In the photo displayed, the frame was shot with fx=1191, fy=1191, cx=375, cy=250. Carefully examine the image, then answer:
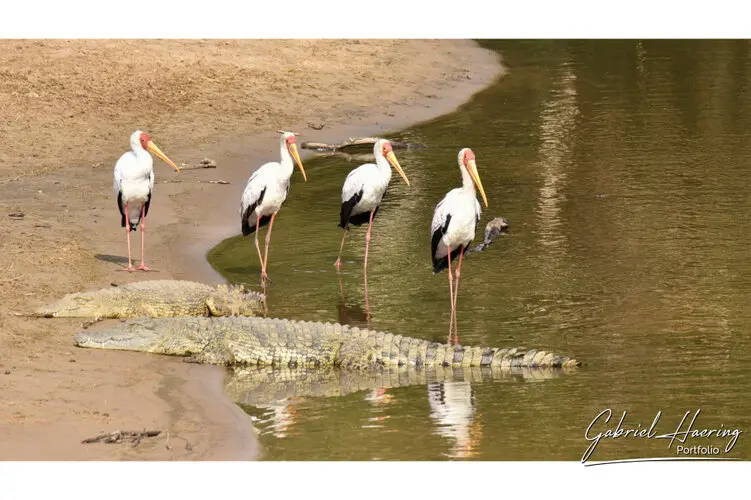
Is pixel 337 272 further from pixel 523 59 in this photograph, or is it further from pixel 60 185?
pixel 523 59

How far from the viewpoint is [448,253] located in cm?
1112

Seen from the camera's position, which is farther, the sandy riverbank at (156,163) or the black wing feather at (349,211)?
the black wing feather at (349,211)

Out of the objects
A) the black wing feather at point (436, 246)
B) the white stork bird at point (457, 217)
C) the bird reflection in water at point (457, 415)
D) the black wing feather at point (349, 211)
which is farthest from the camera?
the black wing feather at point (349, 211)

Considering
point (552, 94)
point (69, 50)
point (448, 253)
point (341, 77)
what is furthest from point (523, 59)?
point (448, 253)

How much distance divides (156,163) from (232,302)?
586 cm

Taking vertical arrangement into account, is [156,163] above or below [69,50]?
below

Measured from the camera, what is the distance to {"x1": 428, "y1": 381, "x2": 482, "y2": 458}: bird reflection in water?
24.6ft

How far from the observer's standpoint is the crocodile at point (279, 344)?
9.18 m

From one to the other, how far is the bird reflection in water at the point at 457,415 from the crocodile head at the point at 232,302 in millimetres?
2399

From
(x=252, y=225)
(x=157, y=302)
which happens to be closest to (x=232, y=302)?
(x=157, y=302)

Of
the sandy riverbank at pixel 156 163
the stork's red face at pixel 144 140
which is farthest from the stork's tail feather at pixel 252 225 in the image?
the stork's red face at pixel 144 140

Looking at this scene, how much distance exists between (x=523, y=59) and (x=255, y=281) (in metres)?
15.3

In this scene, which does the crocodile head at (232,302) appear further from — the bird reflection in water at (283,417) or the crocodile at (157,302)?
the bird reflection in water at (283,417)

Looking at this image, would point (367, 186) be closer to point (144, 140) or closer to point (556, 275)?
point (556, 275)
